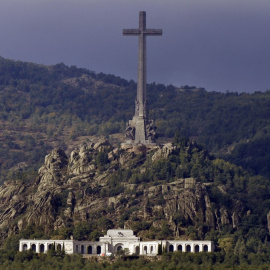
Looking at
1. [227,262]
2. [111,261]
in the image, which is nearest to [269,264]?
[227,262]

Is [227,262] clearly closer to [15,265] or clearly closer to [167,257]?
[167,257]

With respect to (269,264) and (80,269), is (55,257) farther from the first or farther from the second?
(269,264)

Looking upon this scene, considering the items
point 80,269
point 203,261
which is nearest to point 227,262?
point 203,261

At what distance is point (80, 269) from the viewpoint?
192500 millimetres

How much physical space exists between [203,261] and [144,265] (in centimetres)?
654

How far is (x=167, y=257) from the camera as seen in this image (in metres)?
196

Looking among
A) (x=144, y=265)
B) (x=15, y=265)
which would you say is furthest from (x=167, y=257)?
(x=15, y=265)

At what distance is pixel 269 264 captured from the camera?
193750mm

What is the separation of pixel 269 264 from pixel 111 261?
17959mm

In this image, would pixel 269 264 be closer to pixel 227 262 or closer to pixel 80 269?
pixel 227 262

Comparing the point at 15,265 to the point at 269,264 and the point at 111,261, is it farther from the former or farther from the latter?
the point at 269,264

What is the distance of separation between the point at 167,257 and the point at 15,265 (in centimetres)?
1688

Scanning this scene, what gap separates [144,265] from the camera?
19512 centimetres

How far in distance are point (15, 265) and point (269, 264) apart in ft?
92.1
